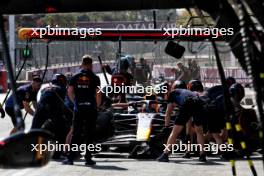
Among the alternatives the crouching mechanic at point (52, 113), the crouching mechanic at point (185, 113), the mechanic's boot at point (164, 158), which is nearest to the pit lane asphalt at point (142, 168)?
the mechanic's boot at point (164, 158)

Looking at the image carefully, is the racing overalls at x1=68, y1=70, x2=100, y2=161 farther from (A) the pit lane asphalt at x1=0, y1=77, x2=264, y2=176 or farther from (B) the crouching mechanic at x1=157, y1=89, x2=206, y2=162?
(B) the crouching mechanic at x1=157, y1=89, x2=206, y2=162

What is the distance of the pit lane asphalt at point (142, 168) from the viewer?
1181cm

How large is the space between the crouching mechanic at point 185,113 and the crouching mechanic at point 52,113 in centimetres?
182

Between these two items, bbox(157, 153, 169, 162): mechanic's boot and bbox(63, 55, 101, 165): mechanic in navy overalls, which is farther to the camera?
bbox(157, 153, 169, 162): mechanic's boot

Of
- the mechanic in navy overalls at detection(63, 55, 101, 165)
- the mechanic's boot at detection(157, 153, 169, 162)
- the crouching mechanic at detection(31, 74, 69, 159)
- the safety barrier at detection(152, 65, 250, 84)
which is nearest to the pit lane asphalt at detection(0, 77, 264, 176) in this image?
the mechanic's boot at detection(157, 153, 169, 162)

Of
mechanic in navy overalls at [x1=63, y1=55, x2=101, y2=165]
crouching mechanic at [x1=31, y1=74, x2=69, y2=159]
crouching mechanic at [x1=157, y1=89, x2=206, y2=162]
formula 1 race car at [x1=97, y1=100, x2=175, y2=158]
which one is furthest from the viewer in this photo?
formula 1 race car at [x1=97, y1=100, x2=175, y2=158]

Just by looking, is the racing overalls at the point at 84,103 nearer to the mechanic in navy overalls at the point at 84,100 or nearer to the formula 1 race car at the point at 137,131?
the mechanic in navy overalls at the point at 84,100

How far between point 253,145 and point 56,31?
21.2ft

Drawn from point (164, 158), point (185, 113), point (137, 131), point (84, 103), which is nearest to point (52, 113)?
point (84, 103)

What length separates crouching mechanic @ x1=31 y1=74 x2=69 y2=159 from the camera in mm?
13500

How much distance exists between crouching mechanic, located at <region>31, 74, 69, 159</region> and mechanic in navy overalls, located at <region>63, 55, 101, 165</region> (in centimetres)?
58

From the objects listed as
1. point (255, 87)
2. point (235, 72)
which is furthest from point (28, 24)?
point (255, 87)

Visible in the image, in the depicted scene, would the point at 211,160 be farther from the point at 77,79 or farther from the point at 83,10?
the point at 83,10

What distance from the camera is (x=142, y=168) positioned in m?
12.4
